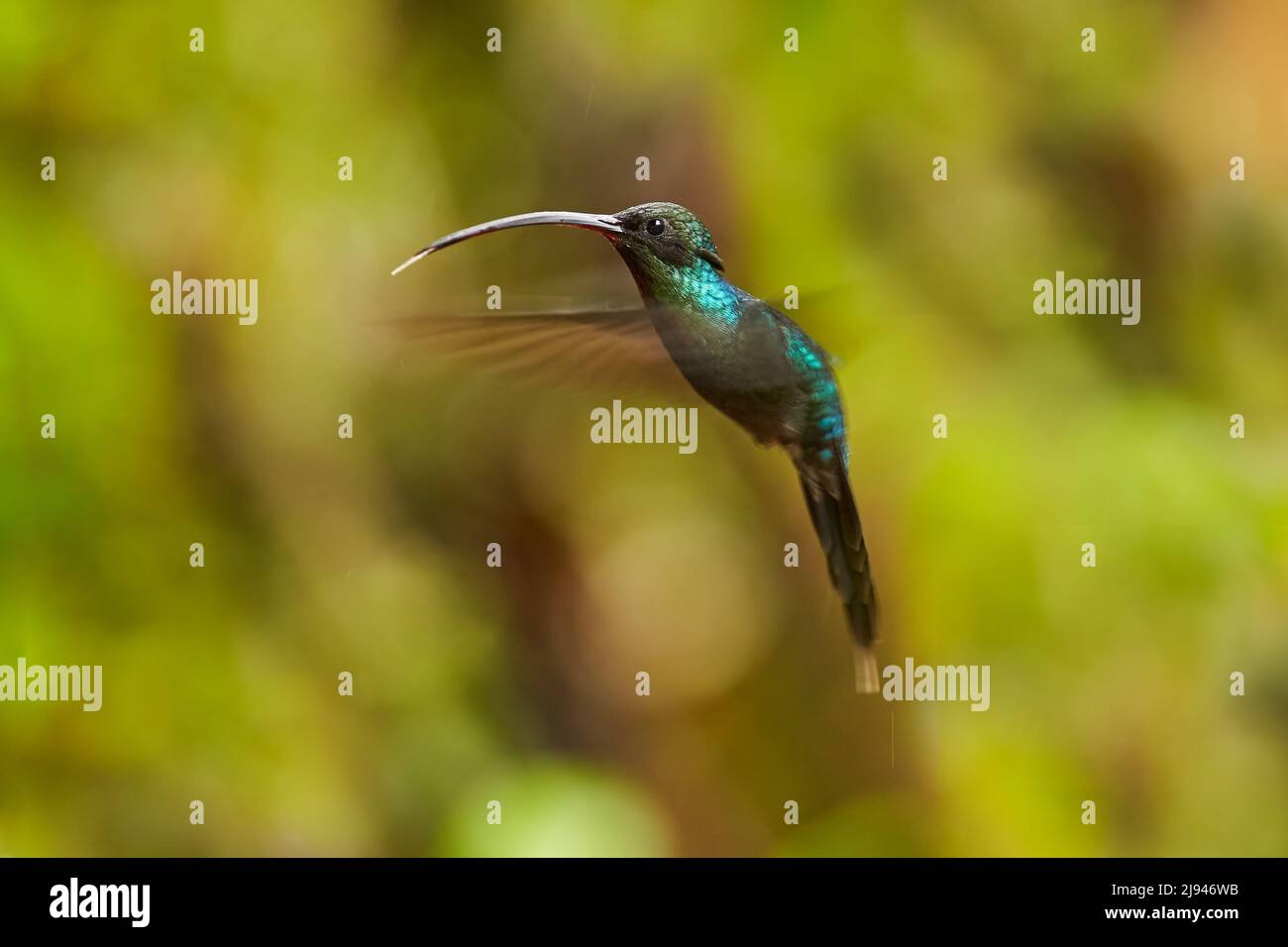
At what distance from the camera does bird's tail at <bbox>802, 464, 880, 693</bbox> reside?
0.95 meters

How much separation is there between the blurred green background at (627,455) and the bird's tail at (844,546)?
50cm

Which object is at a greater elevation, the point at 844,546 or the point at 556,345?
the point at 556,345

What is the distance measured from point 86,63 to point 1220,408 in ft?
4.95

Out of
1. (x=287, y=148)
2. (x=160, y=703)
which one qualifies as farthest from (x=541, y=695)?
(x=287, y=148)

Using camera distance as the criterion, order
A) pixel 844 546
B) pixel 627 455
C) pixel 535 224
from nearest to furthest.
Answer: pixel 535 224
pixel 844 546
pixel 627 455

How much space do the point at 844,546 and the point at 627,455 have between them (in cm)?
78

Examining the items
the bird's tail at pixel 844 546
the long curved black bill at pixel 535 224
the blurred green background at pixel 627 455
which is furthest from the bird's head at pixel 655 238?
the blurred green background at pixel 627 455

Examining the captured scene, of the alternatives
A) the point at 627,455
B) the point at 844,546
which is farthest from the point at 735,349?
the point at 627,455

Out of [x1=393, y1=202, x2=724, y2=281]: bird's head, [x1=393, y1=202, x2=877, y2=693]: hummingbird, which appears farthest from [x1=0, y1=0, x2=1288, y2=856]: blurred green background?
[x1=393, y1=202, x2=724, y2=281]: bird's head

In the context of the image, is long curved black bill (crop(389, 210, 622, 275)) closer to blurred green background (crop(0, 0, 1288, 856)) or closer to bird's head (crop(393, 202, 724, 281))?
bird's head (crop(393, 202, 724, 281))

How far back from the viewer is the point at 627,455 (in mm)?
1715

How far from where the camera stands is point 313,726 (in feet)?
5.23

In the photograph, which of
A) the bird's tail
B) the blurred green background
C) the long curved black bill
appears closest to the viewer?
the long curved black bill

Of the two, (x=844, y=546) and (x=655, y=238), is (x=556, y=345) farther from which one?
(x=844, y=546)
